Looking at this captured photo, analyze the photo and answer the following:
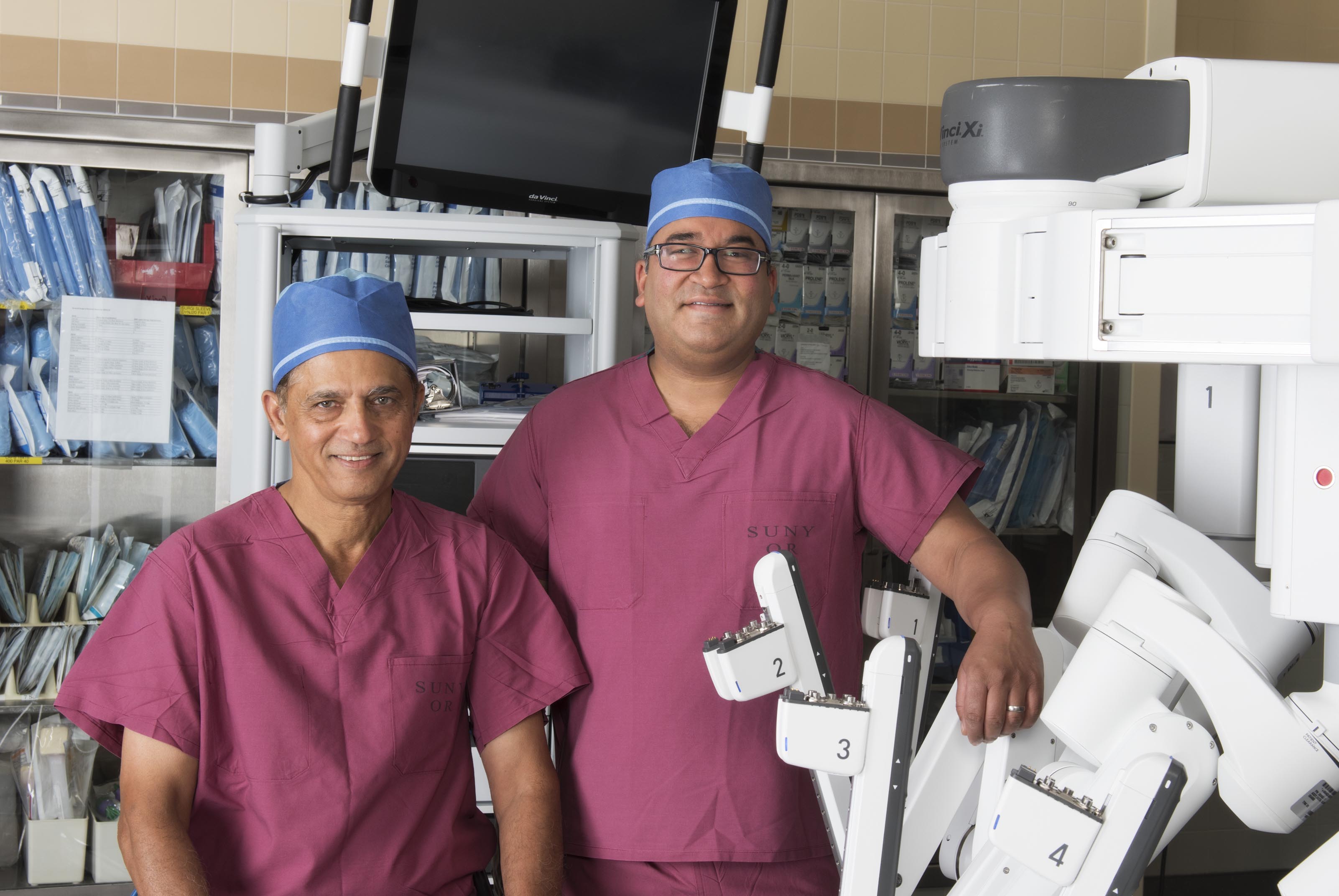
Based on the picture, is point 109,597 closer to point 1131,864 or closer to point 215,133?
point 215,133

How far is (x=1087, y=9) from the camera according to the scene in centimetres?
339

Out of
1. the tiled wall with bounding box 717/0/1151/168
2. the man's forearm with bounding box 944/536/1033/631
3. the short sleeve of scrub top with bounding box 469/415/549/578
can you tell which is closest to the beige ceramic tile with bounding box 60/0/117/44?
the tiled wall with bounding box 717/0/1151/168

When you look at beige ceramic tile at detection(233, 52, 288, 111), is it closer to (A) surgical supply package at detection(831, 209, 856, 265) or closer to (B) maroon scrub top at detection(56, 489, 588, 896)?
(A) surgical supply package at detection(831, 209, 856, 265)

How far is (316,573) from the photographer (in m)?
1.53

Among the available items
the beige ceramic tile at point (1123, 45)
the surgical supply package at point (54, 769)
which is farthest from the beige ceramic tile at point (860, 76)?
the surgical supply package at point (54, 769)

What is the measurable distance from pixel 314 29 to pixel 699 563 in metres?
2.15

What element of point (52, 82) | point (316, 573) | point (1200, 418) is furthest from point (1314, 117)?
point (52, 82)

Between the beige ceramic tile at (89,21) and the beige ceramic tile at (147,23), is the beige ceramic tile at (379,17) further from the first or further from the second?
the beige ceramic tile at (89,21)

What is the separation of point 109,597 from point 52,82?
139cm

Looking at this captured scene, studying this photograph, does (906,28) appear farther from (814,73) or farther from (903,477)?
(903,477)

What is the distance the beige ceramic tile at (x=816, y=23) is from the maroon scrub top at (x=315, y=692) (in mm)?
2246

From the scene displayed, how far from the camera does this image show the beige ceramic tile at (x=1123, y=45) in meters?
3.39

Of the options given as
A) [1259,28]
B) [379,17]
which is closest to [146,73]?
[379,17]

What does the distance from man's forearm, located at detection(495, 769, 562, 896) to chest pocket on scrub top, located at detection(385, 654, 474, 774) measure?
0.41ft
